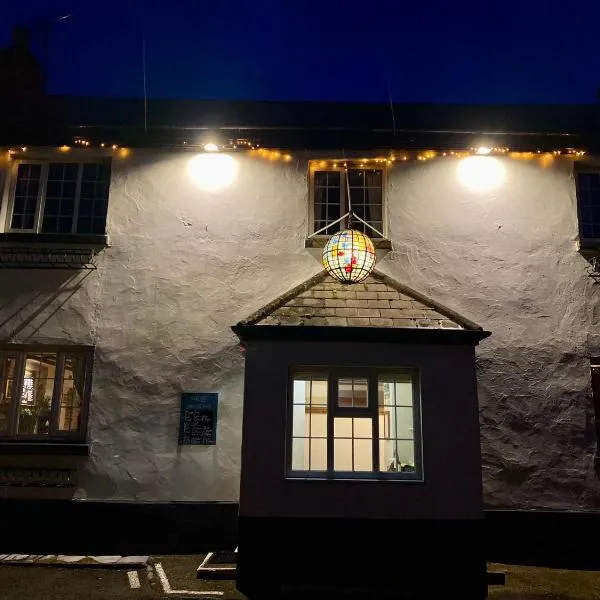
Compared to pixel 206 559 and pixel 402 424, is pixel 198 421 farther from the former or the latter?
pixel 402 424

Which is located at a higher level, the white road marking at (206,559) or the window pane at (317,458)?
the window pane at (317,458)

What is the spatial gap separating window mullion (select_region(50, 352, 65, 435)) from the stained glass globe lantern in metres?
5.45


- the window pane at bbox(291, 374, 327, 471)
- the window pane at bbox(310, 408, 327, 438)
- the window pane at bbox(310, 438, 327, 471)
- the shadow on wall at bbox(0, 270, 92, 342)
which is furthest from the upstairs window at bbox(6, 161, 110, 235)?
the window pane at bbox(310, 438, 327, 471)

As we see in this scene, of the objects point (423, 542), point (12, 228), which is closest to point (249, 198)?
Answer: point (12, 228)

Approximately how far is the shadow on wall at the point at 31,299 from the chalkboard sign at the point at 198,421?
2.95 m

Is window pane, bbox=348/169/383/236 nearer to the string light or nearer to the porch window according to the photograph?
the string light

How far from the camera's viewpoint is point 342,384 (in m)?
9.16

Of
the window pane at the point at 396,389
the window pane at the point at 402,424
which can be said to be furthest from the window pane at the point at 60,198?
the window pane at the point at 402,424

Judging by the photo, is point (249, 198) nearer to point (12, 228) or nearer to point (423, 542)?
point (12, 228)

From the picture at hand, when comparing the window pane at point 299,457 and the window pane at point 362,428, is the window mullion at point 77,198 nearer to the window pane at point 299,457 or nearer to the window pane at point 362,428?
the window pane at point 299,457

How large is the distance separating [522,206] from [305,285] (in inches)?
189

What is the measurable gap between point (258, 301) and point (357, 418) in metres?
3.03

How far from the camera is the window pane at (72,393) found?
9.75 meters

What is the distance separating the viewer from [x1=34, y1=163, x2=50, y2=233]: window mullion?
10461mm
